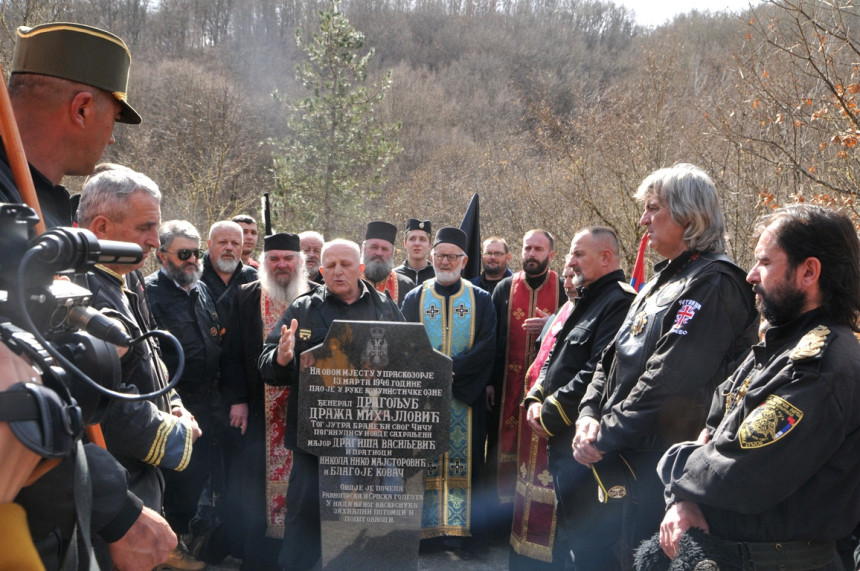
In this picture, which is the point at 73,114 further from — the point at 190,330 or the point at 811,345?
the point at 190,330

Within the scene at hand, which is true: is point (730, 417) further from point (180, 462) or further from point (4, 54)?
point (4, 54)

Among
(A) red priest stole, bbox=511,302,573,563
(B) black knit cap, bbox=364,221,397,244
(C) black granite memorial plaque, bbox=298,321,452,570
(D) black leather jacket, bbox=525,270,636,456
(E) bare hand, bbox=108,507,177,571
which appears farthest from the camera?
(B) black knit cap, bbox=364,221,397,244

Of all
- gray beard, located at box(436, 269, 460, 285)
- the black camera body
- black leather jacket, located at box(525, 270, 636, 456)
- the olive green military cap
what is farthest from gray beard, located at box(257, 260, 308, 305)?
the black camera body

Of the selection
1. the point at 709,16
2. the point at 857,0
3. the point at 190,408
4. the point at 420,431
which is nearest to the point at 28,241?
the point at 420,431

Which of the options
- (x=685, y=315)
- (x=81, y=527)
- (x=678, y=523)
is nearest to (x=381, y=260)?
(x=685, y=315)

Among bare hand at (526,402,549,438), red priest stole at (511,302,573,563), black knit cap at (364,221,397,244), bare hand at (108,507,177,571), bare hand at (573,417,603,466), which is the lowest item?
red priest stole at (511,302,573,563)

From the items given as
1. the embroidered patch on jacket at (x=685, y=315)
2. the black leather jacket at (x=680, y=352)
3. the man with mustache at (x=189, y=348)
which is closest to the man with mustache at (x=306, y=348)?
the man with mustache at (x=189, y=348)

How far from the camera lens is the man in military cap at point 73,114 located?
6.54ft

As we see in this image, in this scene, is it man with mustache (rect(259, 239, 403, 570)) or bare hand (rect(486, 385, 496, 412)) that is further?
bare hand (rect(486, 385, 496, 412))

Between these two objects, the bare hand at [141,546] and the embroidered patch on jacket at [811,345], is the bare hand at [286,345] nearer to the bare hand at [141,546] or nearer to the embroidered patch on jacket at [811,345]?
the bare hand at [141,546]

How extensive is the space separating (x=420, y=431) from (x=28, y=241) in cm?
361

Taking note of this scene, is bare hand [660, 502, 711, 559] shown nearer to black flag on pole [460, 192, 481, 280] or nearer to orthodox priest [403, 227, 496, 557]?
orthodox priest [403, 227, 496, 557]

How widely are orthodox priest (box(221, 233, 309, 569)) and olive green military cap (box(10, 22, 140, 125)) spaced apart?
11.6 feet

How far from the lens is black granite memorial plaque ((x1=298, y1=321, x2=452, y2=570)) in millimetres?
4668
